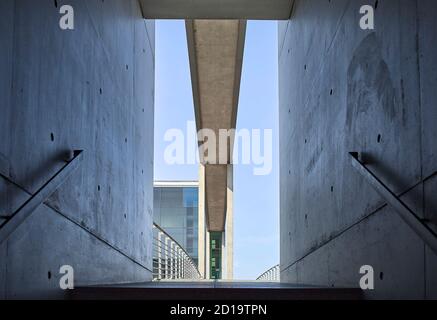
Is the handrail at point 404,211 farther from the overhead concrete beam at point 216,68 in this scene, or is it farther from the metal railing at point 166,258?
the metal railing at point 166,258

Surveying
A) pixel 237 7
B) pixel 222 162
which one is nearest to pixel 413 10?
pixel 237 7

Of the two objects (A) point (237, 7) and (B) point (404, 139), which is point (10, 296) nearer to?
(B) point (404, 139)

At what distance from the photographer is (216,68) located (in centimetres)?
1490

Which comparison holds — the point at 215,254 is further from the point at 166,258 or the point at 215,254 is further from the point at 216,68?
the point at 216,68

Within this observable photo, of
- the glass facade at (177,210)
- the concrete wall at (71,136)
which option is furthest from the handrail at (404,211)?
the glass facade at (177,210)

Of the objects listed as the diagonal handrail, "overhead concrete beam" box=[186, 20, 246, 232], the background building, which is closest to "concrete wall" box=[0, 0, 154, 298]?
the diagonal handrail

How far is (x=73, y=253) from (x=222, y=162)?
21.4 meters

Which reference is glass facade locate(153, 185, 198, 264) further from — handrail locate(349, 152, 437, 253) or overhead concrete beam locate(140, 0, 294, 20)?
handrail locate(349, 152, 437, 253)

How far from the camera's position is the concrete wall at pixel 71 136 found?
3.40 metres

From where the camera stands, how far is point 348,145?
521 centimetres

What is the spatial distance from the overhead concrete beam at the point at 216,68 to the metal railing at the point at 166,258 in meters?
3.84

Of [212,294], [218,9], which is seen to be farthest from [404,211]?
[218,9]

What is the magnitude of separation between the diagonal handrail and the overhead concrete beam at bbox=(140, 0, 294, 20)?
5902 millimetres
